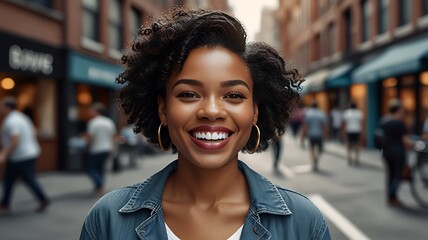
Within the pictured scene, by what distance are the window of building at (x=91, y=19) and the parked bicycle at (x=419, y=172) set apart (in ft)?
39.0

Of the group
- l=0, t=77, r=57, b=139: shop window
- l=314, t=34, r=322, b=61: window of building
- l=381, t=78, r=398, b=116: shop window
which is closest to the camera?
l=0, t=77, r=57, b=139: shop window

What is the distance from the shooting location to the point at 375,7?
2112cm

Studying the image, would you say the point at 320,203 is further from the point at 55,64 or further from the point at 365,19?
the point at 365,19

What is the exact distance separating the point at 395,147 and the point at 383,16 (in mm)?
13737

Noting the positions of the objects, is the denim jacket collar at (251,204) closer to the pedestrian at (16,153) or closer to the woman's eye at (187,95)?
the woman's eye at (187,95)

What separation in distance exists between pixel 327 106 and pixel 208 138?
31.3m

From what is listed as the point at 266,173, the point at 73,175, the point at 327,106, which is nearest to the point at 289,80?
the point at 266,173

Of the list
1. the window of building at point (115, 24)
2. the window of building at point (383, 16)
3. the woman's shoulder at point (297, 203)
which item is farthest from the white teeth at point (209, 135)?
the window of building at point (383, 16)

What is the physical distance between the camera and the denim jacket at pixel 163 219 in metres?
1.79

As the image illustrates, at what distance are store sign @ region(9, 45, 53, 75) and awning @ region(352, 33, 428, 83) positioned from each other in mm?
10332

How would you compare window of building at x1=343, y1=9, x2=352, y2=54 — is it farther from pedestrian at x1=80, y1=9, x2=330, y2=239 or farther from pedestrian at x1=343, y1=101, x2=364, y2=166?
pedestrian at x1=80, y1=9, x2=330, y2=239

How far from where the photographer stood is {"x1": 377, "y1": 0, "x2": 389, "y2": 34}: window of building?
20219 mm

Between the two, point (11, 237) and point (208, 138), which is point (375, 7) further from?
point (208, 138)

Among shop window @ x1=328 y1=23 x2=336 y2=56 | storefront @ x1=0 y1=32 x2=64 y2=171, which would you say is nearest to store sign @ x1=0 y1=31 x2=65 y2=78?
storefront @ x1=0 y1=32 x2=64 y2=171
